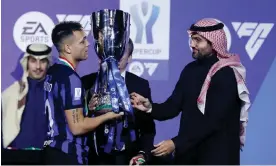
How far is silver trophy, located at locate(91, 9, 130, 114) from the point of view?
3697 millimetres

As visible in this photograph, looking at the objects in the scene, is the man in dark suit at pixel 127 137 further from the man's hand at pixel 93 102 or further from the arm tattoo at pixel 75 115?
the arm tattoo at pixel 75 115

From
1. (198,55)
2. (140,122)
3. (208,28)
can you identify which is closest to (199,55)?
(198,55)

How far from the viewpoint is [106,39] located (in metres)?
3.69

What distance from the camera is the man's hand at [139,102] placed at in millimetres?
3889

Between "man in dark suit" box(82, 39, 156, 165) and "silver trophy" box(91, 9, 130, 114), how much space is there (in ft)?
0.24

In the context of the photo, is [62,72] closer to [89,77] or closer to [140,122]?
[89,77]

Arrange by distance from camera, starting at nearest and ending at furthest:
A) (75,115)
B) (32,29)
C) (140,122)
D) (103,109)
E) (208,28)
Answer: (75,115) < (103,109) < (208,28) < (140,122) < (32,29)

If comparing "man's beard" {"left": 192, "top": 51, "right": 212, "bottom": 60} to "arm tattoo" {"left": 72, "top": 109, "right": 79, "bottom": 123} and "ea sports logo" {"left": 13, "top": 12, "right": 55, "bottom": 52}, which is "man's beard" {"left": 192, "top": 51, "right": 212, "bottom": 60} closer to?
"arm tattoo" {"left": 72, "top": 109, "right": 79, "bottom": 123}

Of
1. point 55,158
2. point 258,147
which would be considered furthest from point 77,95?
point 258,147

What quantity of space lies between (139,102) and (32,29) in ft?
2.95

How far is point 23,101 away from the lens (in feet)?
13.9

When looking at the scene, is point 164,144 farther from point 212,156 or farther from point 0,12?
point 0,12

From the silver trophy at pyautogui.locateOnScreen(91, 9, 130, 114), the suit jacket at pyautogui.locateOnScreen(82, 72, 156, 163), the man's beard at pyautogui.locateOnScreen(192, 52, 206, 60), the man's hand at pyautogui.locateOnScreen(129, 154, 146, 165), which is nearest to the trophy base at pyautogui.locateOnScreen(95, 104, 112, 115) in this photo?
the silver trophy at pyautogui.locateOnScreen(91, 9, 130, 114)

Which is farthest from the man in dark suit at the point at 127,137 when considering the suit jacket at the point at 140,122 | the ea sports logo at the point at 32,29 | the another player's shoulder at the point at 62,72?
the ea sports logo at the point at 32,29
